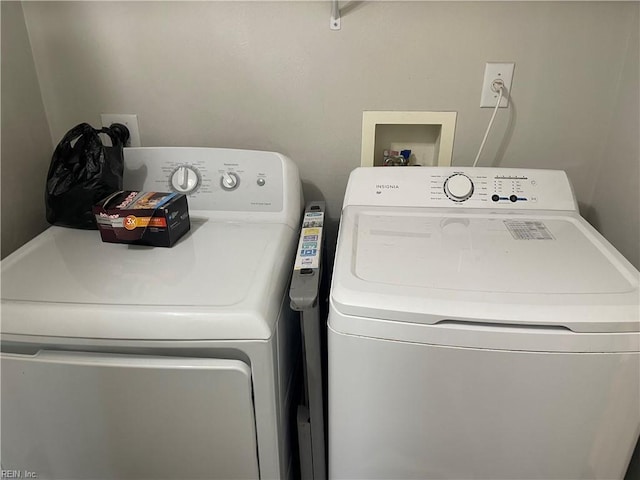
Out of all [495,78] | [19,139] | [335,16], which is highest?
[335,16]

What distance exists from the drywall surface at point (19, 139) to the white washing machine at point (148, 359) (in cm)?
25

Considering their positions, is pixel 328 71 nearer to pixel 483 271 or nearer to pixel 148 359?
pixel 483 271

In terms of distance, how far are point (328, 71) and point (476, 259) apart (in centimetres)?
69

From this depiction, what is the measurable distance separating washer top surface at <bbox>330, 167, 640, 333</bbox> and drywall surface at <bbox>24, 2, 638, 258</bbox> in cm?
23

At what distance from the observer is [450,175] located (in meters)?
1.11

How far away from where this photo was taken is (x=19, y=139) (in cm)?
120

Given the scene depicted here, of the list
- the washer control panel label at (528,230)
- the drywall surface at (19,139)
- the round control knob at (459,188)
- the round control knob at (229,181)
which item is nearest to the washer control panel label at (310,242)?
the round control knob at (229,181)

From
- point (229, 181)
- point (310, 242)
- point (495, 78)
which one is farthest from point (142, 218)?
point (495, 78)

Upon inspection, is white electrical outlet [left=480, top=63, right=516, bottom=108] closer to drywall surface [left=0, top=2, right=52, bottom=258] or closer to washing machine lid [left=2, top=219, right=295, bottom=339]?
washing machine lid [left=2, top=219, right=295, bottom=339]

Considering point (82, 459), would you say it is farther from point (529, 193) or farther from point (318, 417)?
point (529, 193)

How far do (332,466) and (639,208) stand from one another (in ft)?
3.11

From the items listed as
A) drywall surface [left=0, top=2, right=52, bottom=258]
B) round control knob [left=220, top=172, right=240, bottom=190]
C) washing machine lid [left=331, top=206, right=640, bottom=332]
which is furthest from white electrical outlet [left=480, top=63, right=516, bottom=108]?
drywall surface [left=0, top=2, right=52, bottom=258]

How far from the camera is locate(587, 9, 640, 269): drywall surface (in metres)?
1.11

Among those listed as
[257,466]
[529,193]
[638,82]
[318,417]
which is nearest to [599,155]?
[638,82]
